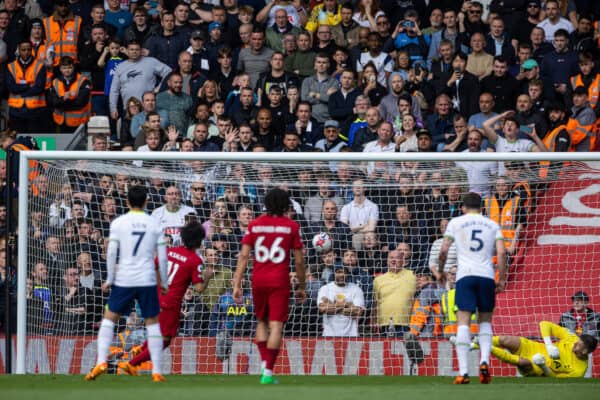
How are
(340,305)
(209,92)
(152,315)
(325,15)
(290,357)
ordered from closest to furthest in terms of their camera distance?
(152,315) < (340,305) < (290,357) < (209,92) < (325,15)

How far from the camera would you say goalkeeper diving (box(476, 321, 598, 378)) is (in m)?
12.3

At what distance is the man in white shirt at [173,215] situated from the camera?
13.4 metres

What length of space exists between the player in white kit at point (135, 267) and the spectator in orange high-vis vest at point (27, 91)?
7741 millimetres

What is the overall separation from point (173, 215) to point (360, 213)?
2136 mm

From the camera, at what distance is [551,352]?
12.3 m

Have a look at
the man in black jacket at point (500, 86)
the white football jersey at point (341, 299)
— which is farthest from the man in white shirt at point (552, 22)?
the white football jersey at point (341, 299)

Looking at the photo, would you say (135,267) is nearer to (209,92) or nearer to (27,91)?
(209,92)

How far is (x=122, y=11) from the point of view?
61.9ft

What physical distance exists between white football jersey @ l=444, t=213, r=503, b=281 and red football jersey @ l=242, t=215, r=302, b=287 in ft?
4.82

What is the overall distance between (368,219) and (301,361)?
1801mm

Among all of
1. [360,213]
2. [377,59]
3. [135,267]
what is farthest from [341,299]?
[377,59]

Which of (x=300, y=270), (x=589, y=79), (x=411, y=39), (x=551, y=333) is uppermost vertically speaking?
(x=411, y=39)

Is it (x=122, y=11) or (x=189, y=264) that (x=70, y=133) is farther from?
(x=189, y=264)

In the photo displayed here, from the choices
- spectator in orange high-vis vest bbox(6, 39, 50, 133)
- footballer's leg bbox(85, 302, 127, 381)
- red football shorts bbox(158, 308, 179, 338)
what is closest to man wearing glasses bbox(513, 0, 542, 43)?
spectator in orange high-vis vest bbox(6, 39, 50, 133)
